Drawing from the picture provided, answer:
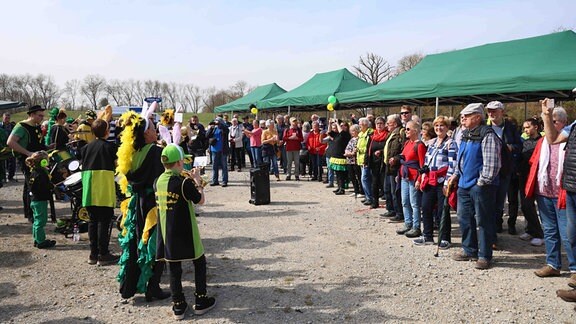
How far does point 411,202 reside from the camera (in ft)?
19.9

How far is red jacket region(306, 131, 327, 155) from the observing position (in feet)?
37.6

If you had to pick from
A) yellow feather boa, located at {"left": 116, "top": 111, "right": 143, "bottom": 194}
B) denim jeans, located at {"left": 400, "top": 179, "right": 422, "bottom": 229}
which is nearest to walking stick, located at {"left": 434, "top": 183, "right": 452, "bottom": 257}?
denim jeans, located at {"left": 400, "top": 179, "right": 422, "bottom": 229}

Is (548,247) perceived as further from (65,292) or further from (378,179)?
(65,292)

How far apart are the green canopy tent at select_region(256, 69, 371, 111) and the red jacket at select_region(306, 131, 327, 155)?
3.19 m

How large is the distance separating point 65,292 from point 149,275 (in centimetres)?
110

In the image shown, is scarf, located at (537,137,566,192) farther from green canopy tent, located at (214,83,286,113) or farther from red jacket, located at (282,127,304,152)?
green canopy tent, located at (214,83,286,113)

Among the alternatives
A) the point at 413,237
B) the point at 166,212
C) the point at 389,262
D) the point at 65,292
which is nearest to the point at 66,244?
the point at 65,292

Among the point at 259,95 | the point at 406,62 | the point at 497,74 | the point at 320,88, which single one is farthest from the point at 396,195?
the point at 406,62

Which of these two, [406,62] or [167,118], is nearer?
[167,118]

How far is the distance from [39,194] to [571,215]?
657 centimetres

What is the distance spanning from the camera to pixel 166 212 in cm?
351

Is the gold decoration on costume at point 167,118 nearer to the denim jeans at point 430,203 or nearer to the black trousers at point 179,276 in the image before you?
the black trousers at point 179,276

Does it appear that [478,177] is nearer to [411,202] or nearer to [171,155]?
[411,202]

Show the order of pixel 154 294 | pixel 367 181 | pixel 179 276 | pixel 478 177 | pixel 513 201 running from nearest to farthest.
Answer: pixel 179 276 < pixel 154 294 < pixel 478 177 < pixel 513 201 < pixel 367 181
